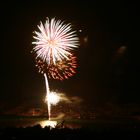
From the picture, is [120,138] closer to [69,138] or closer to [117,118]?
[69,138]

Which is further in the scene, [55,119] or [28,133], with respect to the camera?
[55,119]

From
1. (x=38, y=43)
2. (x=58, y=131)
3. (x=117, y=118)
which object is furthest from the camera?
(x=117, y=118)

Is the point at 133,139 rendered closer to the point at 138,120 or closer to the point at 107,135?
the point at 107,135

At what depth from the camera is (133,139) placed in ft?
162

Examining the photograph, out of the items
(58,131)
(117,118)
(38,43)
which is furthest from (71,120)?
(58,131)

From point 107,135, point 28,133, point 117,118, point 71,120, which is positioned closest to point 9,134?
point 28,133

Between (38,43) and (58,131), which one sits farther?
(38,43)

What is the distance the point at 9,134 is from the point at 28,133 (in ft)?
8.32

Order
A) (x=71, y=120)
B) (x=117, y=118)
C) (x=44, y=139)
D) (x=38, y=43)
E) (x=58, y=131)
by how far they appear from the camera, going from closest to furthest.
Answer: (x=44, y=139), (x=58, y=131), (x=38, y=43), (x=71, y=120), (x=117, y=118)

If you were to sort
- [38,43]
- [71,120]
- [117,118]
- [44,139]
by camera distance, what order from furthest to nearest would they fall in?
1. [117,118]
2. [71,120]
3. [38,43]
4. [44,139]

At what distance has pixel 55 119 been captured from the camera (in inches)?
5320

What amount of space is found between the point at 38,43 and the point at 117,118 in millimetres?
Result: 75942

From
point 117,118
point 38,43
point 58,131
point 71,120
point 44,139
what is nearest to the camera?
point 44,139

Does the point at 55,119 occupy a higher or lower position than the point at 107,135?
higher
